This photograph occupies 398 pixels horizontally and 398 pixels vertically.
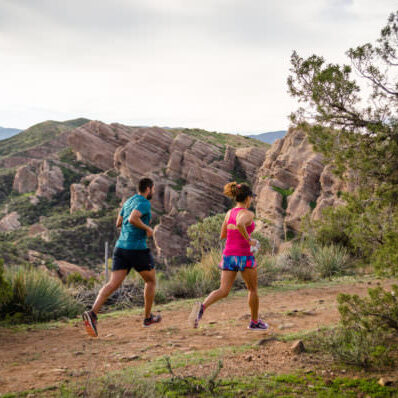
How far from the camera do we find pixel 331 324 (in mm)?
5410

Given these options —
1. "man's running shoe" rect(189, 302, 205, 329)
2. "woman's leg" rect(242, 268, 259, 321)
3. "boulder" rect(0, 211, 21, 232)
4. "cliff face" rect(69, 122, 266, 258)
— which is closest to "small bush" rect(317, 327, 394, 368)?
"woman's leg" rect(242, 268, 259, 321)

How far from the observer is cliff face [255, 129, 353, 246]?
35.4 meters

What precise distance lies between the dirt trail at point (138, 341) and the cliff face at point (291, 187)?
27321mm

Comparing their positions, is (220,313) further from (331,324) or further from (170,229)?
(170,229)

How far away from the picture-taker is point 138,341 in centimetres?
524

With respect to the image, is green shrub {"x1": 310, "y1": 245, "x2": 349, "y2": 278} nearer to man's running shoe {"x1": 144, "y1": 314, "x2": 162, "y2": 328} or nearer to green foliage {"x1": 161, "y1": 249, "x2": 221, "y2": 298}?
green foliage {"x1": 161, "y1": 249, "x2": 221, "y2": 298}

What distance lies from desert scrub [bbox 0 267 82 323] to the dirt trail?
35.9 inches

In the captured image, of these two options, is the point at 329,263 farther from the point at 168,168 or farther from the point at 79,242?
the point at 168,168

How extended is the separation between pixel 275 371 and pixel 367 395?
2.72 feet

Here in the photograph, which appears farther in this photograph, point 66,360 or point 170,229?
point 170,229

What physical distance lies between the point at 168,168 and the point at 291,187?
1977cm

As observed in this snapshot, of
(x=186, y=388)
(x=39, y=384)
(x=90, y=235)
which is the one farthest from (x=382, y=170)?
(x=90, y=235)

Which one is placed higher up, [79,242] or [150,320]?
[150,320]

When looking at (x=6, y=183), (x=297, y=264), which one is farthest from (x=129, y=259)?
(x=6, y=183)
